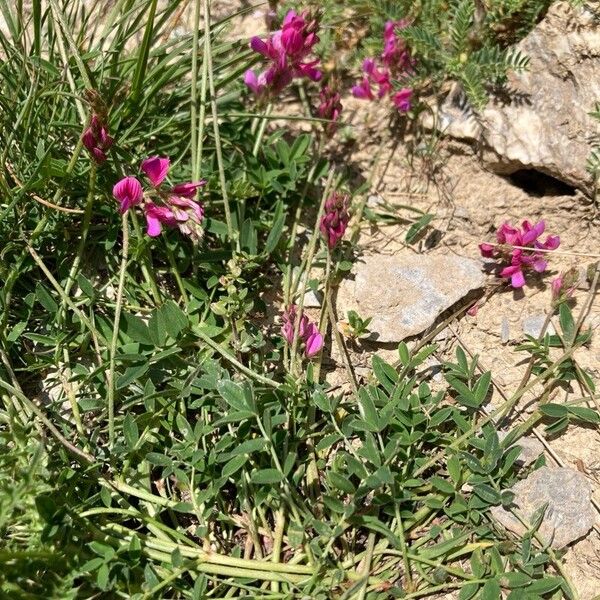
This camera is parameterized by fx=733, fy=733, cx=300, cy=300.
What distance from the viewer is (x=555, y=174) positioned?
271 centimetres

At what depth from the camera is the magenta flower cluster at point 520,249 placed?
2562 millimetres

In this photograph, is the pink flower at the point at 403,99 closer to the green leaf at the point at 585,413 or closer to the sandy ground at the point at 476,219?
the sandy ground at the point at 476,219

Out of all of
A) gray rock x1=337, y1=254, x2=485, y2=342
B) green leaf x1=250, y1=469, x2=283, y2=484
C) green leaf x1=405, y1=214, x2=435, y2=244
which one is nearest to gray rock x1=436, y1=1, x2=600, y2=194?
green leaf x1=405, y1=214, x2=435, y2=244

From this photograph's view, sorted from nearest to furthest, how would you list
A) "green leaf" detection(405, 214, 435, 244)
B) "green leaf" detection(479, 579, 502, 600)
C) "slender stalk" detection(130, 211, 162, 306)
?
"green leaf" detection(479, 579, 502, 600) < "slender stalk" detection(130, 211, 162, 306) < "green leaf" detection(405, 214, 435, 244)

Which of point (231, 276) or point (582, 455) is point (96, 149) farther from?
point (582, 455)

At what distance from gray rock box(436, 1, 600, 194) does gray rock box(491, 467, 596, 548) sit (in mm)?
1092

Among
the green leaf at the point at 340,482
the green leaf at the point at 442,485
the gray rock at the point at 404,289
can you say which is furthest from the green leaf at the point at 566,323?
the green leaf at the point at 340,482

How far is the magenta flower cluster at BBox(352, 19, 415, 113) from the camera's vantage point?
292 centimetres

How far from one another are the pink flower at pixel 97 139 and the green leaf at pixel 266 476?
1.02m

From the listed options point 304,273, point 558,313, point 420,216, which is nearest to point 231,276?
point 304,273

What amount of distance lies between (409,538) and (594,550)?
1.75ft

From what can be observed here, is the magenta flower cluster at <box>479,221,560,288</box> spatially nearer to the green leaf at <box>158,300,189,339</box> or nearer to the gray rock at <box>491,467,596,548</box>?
the gray rock at <box>491,467,596,548</box>

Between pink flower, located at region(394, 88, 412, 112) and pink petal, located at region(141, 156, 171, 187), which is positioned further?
pink flower, located at region(394, 88, 412, 112)

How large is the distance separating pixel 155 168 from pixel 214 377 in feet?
2.11
